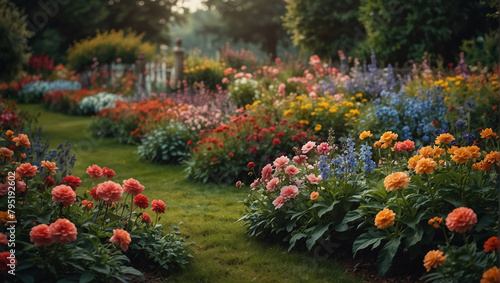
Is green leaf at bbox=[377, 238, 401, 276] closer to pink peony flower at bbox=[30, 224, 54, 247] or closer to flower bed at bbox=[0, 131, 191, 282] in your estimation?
flower bed at bbox=[0, 131, 191, 282]

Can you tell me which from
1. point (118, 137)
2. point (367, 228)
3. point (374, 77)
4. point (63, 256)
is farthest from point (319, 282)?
point (118, 137)

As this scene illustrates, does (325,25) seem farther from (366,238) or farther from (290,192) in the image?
(366,238)

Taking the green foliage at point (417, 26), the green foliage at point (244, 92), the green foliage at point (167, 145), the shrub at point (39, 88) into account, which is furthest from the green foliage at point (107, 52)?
the green foliage at point (167, 145)

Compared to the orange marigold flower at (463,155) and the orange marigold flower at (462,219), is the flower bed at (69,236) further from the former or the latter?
the orange marigold flower at (463,155)

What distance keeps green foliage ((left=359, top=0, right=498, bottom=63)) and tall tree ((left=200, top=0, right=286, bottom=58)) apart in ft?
50.6

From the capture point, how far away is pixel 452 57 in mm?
12711

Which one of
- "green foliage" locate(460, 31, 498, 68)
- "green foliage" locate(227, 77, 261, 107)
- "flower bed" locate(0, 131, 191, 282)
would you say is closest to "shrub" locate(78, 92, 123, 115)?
"green foliage" locate(227, 77, 261, 107)

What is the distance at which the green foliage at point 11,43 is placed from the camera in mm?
9633

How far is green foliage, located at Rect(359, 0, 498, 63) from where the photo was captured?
1152cm

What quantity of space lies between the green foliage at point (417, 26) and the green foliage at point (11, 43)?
8516 mm

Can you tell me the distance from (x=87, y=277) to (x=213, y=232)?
178 centimetres

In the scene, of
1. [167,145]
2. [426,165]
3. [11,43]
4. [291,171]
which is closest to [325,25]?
[167,145]

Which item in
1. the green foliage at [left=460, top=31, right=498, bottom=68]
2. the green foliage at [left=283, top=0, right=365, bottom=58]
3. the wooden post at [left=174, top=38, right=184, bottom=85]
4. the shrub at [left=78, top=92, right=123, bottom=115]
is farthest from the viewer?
the green foliage at [left=283, top=0, right=365, bottom=58]

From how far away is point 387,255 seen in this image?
299 cm
